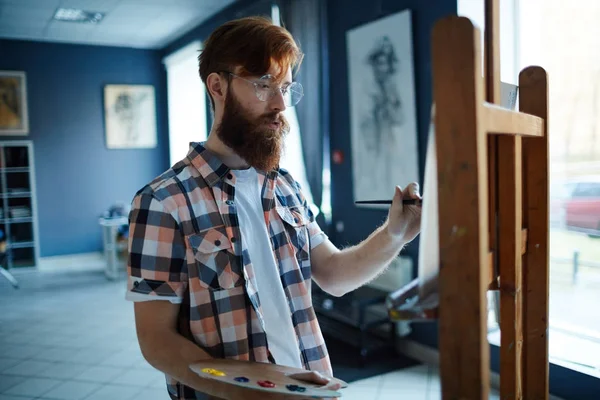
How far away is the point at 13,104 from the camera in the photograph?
23.9 feet

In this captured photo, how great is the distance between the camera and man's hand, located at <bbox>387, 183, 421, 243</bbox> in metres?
1.05

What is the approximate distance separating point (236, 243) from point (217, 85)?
14.9 inches

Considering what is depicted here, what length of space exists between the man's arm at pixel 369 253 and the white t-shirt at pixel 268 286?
0.21 m

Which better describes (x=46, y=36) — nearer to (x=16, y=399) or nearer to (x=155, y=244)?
(x=16, y=399)

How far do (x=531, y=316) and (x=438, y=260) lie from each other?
0.51 meters

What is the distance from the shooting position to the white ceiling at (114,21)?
225 inches

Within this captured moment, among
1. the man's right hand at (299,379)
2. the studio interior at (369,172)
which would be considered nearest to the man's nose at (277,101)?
the studio interior at (369,172)

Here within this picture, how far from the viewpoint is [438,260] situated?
68cm

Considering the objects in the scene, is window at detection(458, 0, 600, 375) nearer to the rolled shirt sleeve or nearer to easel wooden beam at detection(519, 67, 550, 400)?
easel wooden beam at detection(519, 67, 550, 400)

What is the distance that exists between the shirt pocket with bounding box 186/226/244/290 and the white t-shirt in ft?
0.18

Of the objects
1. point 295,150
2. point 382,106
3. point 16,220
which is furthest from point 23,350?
point 16,220

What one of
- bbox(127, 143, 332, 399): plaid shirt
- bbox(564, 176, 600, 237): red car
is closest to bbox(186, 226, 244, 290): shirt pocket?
bbox(127, 143, 332, 399): plaid shirt

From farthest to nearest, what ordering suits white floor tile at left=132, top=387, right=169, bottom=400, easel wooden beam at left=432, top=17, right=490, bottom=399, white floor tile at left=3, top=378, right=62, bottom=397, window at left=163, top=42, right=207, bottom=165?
window at left=163, top=42, right=207, bottom=165
white floor tile at left=3, top=378, right=62, bottom=397
white floor tile at left=132, top=387, right=169, bottom=400
easel wooden beam at left=432, top=17, right=490, bottom=399

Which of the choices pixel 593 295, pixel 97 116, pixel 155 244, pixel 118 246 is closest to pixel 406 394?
pixel 593 295
